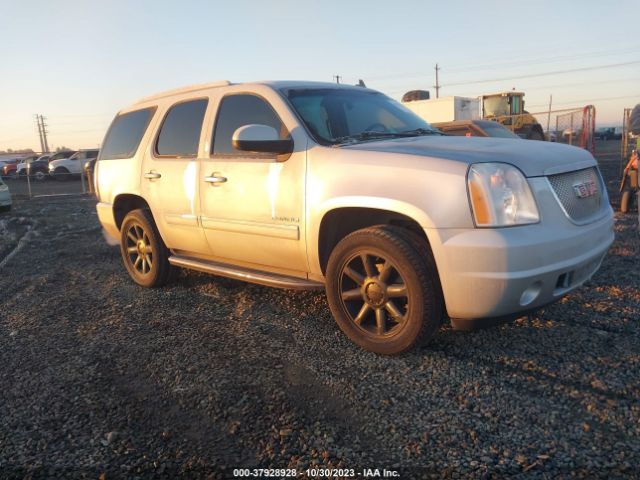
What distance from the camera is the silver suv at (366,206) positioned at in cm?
291

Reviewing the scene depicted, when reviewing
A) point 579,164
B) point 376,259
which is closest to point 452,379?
point 376,259

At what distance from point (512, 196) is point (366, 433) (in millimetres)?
1467

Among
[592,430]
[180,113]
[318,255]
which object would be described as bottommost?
[592,430]

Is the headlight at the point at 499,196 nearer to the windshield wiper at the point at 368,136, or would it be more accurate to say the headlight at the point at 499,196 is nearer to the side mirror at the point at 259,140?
the windshield wiper at the point at 368,136

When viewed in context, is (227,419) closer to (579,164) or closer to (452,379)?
(452,379)

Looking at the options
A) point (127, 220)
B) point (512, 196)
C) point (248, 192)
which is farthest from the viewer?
point (127, 220)

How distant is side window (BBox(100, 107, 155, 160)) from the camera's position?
5.22 meters

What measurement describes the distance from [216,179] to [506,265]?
233 centimetres

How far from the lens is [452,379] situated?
3.02m

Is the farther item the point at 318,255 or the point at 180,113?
the point at 180,113

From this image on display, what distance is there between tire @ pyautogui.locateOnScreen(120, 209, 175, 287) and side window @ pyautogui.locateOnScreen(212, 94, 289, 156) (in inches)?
50.0

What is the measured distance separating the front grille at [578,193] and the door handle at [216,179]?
2.33 meters

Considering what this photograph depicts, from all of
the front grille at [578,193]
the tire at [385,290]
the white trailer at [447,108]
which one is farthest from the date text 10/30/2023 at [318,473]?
the white trailer at [447,108]

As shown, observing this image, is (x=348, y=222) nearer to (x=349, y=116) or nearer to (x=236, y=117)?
(x=349, y=116)
